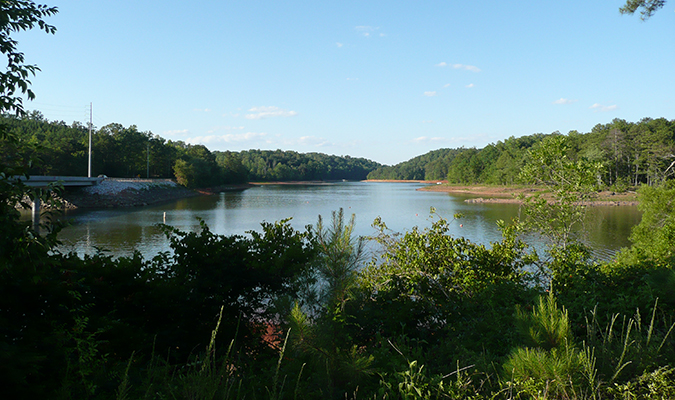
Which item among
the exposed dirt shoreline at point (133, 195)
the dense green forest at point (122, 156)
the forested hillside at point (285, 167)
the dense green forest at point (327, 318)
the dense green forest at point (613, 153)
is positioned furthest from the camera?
the forested hillside at point (285, 167)

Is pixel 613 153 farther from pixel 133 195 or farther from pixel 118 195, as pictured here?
pixel 118 195

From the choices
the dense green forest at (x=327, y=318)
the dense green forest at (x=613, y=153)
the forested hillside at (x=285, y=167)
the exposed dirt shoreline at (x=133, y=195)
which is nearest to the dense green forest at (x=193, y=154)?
the dense green forest at (x=613, y=153)

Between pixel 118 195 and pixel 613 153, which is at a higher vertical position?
pixel 613 153

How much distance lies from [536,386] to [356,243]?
2.69 metres

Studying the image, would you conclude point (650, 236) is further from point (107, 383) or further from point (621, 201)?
point (621, 201)

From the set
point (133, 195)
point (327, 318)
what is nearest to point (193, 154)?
point (133, 195)

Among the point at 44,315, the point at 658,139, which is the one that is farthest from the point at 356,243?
the point at 658,139

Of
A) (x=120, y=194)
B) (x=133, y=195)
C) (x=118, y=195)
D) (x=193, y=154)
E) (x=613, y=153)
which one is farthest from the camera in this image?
(x=193, y=154)

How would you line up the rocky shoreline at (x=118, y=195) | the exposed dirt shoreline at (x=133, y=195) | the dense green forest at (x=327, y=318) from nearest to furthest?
the dense green forest at (x=327, y=318) < the rocky shoreline at (x=118, y=195) < the exposed dirt shoreline at (x=133, y=195)

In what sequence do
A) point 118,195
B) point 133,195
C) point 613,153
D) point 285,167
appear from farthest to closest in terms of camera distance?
point 285,167 < point 613,153 < point 133,195 < point 118,195

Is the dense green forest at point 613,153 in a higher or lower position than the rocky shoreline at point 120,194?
higher

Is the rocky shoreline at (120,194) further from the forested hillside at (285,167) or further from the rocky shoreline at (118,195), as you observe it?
the forested hillside at (285,167)

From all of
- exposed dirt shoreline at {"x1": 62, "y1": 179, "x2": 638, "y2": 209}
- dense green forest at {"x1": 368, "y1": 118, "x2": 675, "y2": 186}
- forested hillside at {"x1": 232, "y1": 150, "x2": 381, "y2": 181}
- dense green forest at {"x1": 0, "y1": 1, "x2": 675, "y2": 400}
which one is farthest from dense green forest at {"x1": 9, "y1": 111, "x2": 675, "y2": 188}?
dense green forest at {"x1": 0, "y1": 1, "x2": 675, "y2": 400}

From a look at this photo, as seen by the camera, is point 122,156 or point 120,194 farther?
point 122,156
